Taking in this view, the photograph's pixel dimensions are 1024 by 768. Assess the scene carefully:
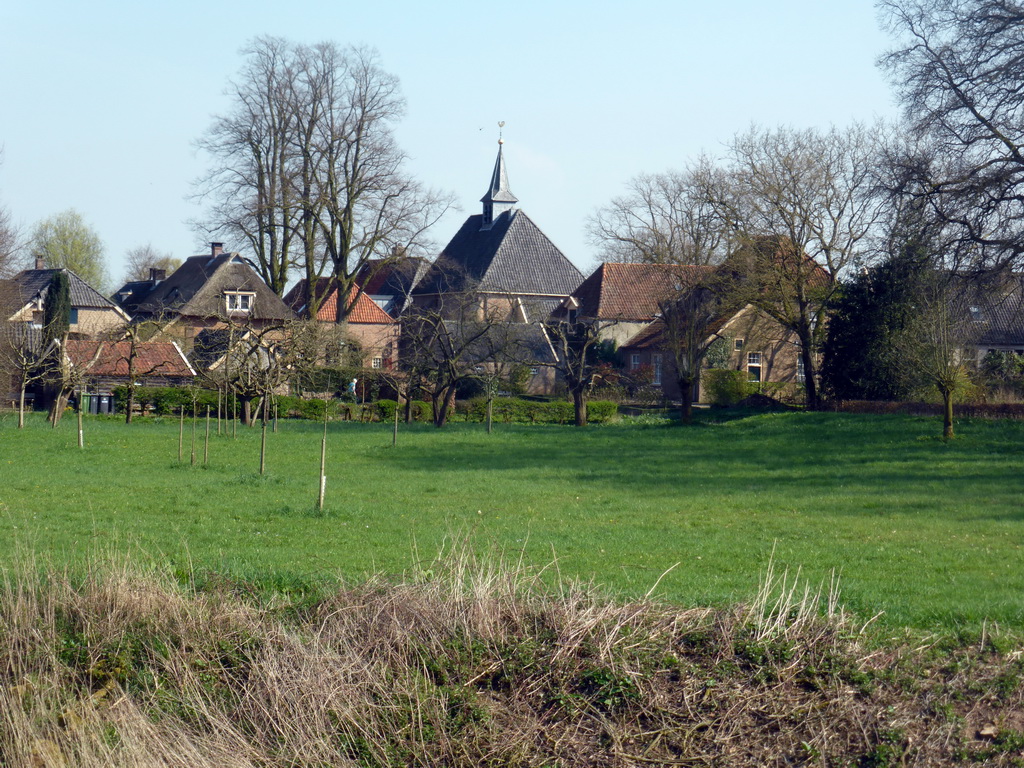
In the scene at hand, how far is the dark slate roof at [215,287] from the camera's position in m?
53.6

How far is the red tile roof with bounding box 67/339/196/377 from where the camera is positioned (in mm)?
40531

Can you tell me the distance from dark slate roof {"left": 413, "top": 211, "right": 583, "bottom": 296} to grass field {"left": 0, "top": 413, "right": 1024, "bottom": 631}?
3528 cm

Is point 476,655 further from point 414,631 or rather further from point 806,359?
point 806,359

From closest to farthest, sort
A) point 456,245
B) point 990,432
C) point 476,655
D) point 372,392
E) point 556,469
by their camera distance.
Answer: point 476,655 < point 556,469 < point 990,432 < point 372,392 < point 456,245

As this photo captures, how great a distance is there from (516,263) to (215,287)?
19620 mm

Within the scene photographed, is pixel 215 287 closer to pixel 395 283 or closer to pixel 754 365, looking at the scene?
pixel 395 283

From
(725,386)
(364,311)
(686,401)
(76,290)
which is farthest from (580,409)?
(76,290)

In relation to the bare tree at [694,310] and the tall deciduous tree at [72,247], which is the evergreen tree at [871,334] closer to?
the bare tree at [694,310]

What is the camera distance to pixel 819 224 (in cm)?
3944

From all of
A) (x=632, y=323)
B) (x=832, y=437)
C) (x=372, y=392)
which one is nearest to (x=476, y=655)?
(x=832, y=437)

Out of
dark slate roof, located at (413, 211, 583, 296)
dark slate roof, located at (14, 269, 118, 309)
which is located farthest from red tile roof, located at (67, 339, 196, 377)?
dark slate roof, located at (413, 211, 583, 296)

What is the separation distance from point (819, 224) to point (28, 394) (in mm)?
33677

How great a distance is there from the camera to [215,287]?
57.6 metres

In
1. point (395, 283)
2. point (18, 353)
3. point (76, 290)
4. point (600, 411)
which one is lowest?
point (600, 411)
